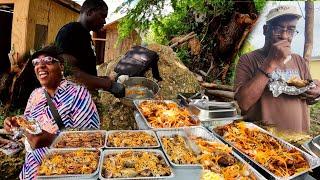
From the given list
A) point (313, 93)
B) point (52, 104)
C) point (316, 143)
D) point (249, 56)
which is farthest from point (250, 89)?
point (52, 104)

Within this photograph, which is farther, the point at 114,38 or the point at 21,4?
the point at 114,38

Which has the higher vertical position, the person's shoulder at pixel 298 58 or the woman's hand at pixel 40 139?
the person's shoulder at pixel 298 58

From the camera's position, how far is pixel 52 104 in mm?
→ 2654

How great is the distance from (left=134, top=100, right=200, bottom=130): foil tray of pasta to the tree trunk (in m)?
1.30

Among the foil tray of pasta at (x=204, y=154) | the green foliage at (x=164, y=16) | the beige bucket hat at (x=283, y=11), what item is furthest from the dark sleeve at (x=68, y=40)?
the beige bucket hat at (x=283, y=11)

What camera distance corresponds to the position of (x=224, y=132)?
10.1 ft

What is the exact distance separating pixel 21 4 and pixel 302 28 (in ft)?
10.0

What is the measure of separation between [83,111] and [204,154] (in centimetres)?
103

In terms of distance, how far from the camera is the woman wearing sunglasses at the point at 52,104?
261cm

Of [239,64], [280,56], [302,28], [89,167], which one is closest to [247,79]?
[239,64]

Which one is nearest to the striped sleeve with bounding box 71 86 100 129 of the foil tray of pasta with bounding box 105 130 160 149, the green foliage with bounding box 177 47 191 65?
the foil tray of pasta with bounding box 105 130 160 149

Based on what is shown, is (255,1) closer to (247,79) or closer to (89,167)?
(247,79)

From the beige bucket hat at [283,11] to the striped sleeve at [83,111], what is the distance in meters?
2.12

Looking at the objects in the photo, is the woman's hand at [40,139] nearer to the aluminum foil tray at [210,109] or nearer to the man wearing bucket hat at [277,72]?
the aluminum foil tray at [210,109]
